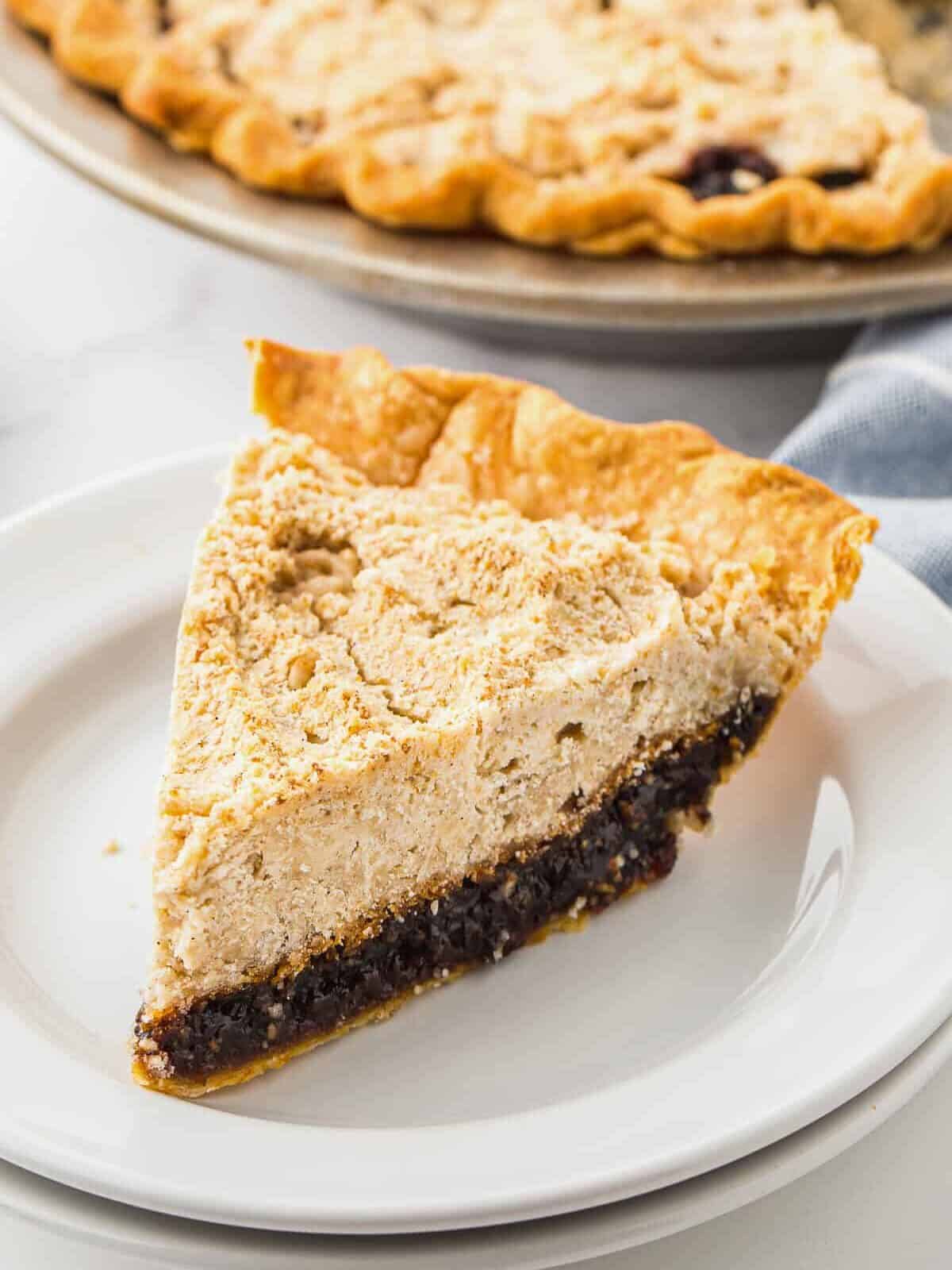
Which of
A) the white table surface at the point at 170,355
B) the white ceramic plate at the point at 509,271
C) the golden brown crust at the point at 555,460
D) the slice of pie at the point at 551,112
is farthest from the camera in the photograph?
the white table surface at the point at 170,355

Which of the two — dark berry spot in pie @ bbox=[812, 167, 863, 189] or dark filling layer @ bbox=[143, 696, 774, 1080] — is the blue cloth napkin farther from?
dark filling layer @ bbox=[143, 696, 774, 1080]

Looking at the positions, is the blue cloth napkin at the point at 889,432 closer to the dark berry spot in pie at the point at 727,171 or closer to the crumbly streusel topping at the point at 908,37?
the dark berry spot in pie at the point at 727,171

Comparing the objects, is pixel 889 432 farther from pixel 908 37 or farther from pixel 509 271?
pixel 908 37

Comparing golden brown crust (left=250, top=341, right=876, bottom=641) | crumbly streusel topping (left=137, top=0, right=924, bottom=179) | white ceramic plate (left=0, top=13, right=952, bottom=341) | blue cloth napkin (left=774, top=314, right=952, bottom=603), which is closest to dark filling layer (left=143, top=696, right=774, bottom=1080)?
golden brown crust (left=250, top=341, right=876, bottom=641)

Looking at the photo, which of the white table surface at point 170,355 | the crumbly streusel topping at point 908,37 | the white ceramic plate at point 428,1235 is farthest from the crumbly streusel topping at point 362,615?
the crumbly streusel topping at point 908,37

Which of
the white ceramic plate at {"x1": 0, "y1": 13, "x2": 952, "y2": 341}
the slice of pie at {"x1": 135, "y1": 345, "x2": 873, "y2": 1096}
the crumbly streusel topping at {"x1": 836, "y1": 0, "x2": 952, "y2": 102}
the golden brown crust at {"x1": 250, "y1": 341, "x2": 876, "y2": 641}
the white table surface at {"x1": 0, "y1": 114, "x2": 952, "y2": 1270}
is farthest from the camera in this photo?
the crumbly streusel topping at {"x1": 836, "y1": 0, "x2": 952, "y2": 102}

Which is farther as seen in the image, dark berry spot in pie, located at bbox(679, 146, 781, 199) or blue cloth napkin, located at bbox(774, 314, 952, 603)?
dark berry spot in pie, located at bbox(679, 146, 781, 199)

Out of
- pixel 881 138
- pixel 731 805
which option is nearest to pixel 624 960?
pixel 731 805

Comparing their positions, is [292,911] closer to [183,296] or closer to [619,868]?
[619,868]
